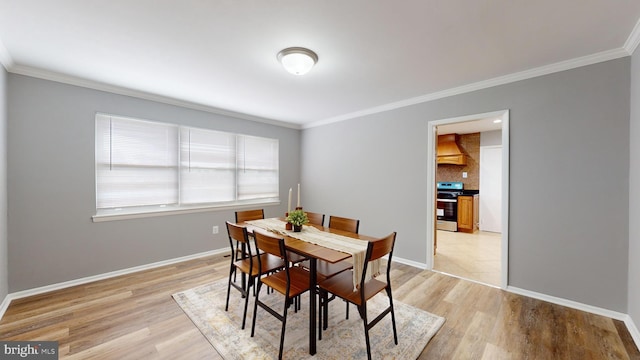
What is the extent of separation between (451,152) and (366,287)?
522 cm

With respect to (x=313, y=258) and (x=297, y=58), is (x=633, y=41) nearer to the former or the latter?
(x=297, y=58)

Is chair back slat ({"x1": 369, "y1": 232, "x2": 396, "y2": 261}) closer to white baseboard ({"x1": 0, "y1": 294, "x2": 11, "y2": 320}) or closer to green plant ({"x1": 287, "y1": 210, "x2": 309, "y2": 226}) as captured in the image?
green plant ({"x1": 287, "y1": 210, "x2": 309, "y2": 226})

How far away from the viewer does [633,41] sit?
1.98 metres

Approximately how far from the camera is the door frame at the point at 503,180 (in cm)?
279

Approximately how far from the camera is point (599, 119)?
2.29 metres

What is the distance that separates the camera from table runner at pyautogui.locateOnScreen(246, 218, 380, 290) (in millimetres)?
1736

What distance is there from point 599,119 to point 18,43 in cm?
524

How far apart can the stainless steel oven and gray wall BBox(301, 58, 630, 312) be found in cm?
300

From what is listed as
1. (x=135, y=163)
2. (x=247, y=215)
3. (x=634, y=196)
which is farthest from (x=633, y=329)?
(x=135, y=163)

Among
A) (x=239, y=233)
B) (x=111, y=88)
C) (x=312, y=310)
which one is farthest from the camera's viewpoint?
(x=111, y=88)

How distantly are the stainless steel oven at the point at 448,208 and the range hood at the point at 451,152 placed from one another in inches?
26.0

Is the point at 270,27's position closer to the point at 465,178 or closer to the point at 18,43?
the point at 18,43

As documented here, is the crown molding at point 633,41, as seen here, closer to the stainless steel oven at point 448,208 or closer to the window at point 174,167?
the stainless steel oven at point 448,208

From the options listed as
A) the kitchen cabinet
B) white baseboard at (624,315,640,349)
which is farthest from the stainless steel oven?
white baseboard at (624,315,640,349)
